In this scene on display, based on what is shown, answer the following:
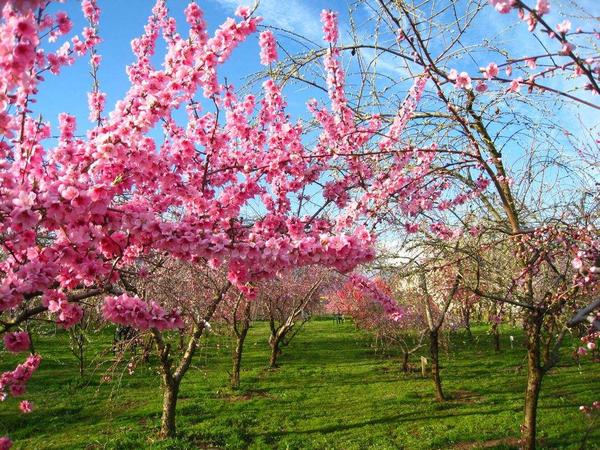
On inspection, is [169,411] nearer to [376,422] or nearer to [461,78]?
[376,422]

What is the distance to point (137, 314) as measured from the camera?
3057mm

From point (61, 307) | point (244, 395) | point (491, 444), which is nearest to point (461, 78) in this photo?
point (61, 307)

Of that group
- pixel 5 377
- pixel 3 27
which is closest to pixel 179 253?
pixel 3 27

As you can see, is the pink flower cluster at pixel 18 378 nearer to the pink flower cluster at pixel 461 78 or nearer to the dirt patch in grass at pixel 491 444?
the pink flower cluster at pixel 461 78

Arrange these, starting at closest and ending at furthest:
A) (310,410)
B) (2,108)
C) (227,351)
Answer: (2,108)
(310,410)
(227,351)

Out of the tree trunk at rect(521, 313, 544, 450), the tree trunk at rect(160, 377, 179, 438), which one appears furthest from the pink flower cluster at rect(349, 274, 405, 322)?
the tree trunk at rect(160, 377, 179, 438)

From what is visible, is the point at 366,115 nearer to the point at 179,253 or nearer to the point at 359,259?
the point at 359,259

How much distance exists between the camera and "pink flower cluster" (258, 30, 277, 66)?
484 cm

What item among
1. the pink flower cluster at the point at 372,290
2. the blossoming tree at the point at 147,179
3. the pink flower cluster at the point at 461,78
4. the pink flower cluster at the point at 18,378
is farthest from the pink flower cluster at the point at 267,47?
the pink flower cluster at the point at 18,378

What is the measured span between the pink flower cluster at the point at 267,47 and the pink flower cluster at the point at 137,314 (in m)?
2.96

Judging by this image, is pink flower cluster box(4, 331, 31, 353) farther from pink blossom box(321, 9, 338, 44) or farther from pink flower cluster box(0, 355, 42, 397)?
pink blossom box(321, 9, 338, 44)

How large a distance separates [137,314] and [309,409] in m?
8.40

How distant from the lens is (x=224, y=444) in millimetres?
8266

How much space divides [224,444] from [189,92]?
6.90 metres
